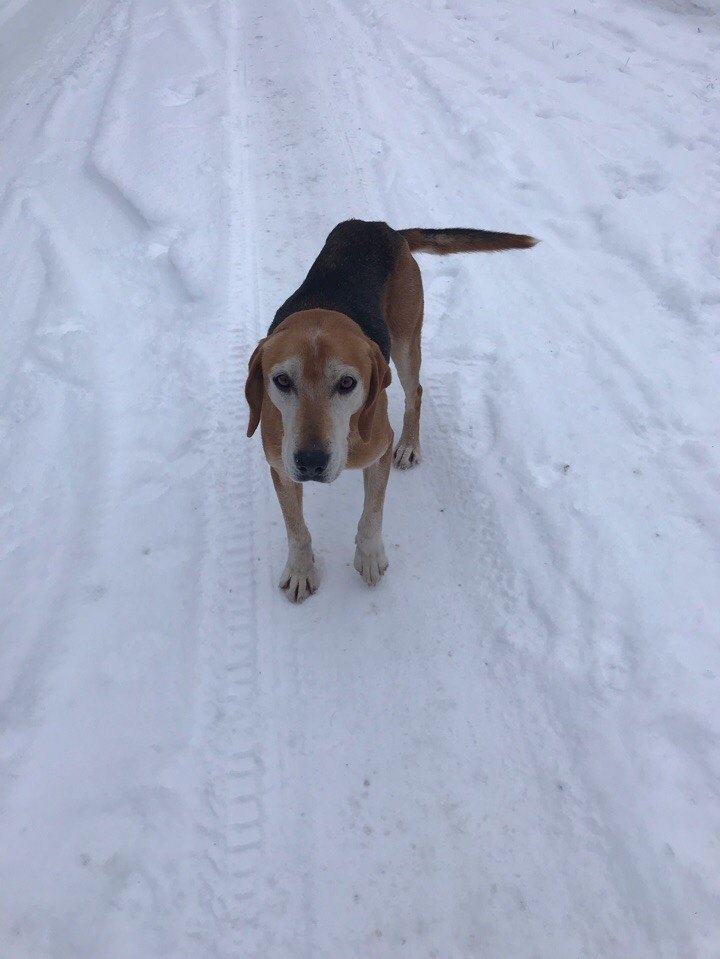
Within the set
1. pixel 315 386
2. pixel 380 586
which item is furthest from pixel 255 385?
pixel 380 586

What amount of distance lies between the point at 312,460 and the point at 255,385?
1.76ft

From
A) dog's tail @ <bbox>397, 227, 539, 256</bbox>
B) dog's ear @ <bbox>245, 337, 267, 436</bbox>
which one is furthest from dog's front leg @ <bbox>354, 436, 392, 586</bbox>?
dog's tail @ <bbox>397, 227, 539, 256</bbox>

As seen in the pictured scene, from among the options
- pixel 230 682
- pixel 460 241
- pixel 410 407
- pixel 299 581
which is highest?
pixel 460 241

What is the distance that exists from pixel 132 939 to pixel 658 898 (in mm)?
1797

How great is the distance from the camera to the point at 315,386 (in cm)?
248

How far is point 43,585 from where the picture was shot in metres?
3.16

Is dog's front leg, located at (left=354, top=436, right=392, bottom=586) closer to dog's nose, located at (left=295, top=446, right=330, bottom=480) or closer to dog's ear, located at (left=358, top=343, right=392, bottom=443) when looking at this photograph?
dog's ear, located at (left=358, top=343, right=392, bottom=443)

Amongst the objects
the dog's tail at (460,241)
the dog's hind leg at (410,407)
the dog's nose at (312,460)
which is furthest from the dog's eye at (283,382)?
the dog's tail at (460,241)

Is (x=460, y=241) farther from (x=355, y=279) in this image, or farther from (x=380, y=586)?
(x=380, y=586)

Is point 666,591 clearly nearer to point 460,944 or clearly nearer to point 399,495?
point 399,495

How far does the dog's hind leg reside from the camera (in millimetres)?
3768

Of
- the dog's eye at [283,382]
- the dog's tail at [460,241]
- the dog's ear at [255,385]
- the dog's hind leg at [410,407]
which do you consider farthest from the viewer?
the dog's tail at [460,241]

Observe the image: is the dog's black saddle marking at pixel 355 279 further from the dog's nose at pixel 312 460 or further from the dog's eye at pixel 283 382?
the dog's nose at pixel 312 460

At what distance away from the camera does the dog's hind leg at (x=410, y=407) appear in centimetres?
377
